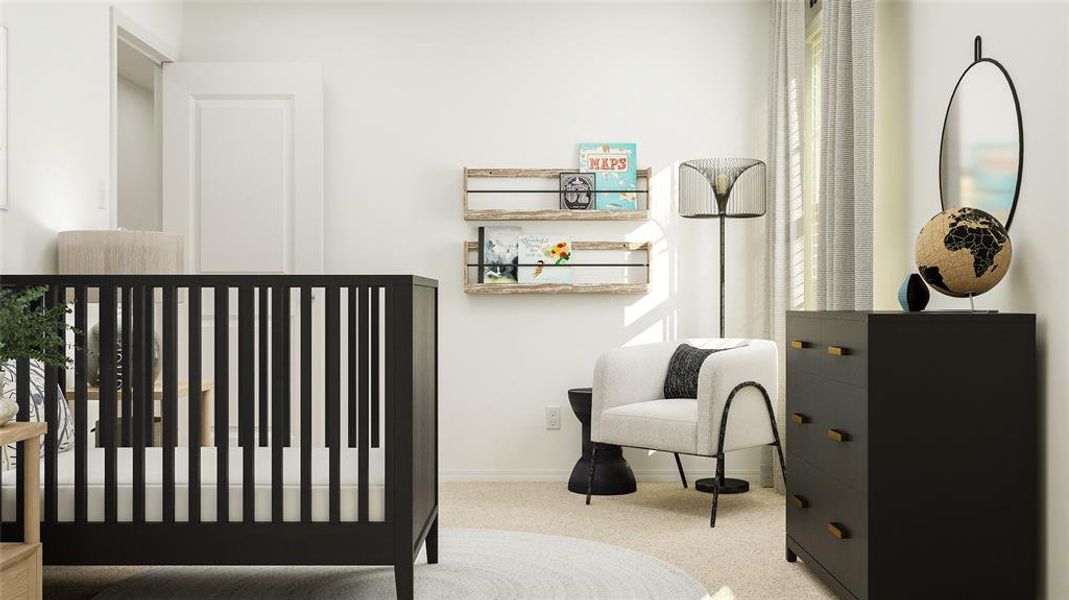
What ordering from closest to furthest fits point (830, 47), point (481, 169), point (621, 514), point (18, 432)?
point (18, 432)
point (830, 47)
point (621, 514)
point (481, 169)

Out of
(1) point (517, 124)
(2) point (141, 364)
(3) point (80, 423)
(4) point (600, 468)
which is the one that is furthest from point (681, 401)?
(3) point (80, 423)

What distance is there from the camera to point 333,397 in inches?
91.0

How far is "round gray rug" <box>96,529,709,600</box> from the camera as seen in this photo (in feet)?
8.48

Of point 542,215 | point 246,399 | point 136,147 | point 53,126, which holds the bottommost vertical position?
point 246,399

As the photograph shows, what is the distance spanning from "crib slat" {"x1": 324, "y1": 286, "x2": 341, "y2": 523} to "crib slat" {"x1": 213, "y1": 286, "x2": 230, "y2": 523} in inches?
9.6

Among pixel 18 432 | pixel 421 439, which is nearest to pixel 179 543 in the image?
pixel 18 432

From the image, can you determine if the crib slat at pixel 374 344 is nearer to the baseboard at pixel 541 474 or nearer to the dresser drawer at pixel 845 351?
the dresser drawer at pixel 845 351

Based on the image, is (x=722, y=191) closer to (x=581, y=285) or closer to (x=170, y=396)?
(x=581, y=285)

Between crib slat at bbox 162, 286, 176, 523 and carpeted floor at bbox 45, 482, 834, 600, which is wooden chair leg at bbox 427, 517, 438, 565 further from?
crib slat at bbox 162, 286, 176, 523

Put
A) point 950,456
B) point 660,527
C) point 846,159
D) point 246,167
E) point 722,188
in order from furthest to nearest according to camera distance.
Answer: point 246,167, point 722,188, point 660,527, point 846,159, point 950,456

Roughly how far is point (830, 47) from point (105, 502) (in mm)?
2735

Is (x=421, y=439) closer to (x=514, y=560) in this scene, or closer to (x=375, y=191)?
(x=514, y=560)

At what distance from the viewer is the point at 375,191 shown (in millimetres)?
4414

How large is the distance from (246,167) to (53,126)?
1134mm
